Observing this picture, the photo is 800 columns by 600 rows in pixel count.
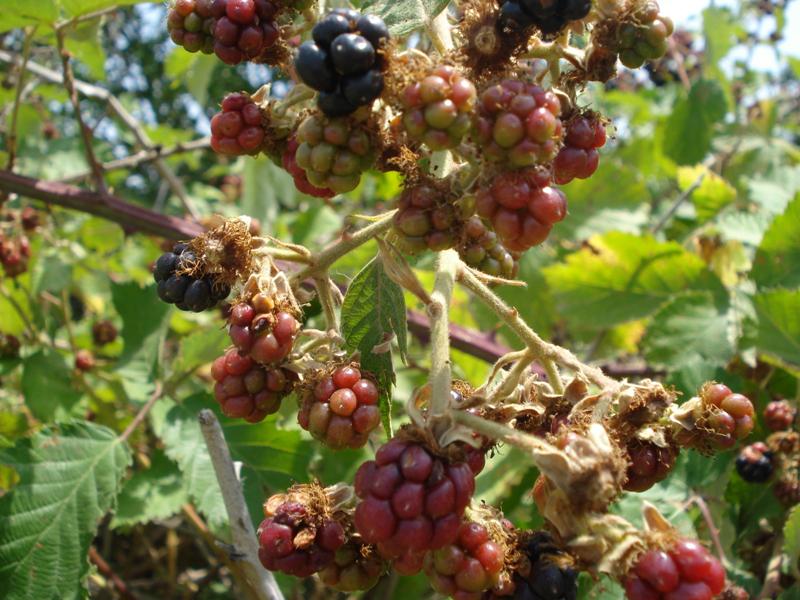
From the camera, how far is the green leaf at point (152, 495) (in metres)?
2.22

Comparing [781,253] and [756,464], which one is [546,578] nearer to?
[756,464]

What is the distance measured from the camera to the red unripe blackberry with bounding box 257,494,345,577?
1.15 m

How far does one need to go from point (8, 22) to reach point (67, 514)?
141cm

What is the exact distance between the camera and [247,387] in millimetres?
1223

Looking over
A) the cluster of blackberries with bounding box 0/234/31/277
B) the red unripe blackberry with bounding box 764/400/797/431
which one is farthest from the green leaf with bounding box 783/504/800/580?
the cluster of blackberries with bounding box 0/234/31/277

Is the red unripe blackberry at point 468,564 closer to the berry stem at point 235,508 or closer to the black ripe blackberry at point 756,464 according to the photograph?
the berry stem at point 235,508

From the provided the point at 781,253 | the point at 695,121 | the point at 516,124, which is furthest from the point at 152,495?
the point at 695,121

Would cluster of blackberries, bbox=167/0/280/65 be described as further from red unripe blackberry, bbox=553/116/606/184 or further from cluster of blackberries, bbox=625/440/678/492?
cluster of blackberries, bbox=625/440/678/492

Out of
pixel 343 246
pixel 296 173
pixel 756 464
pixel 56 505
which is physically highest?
pixel 296 173

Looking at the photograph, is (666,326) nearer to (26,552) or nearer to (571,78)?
(571,78)

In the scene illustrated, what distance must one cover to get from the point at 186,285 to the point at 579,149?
70cm

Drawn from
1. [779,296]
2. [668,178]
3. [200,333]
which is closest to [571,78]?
[779,296]

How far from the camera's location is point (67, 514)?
6.10ft

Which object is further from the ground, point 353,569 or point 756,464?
point 353,569
